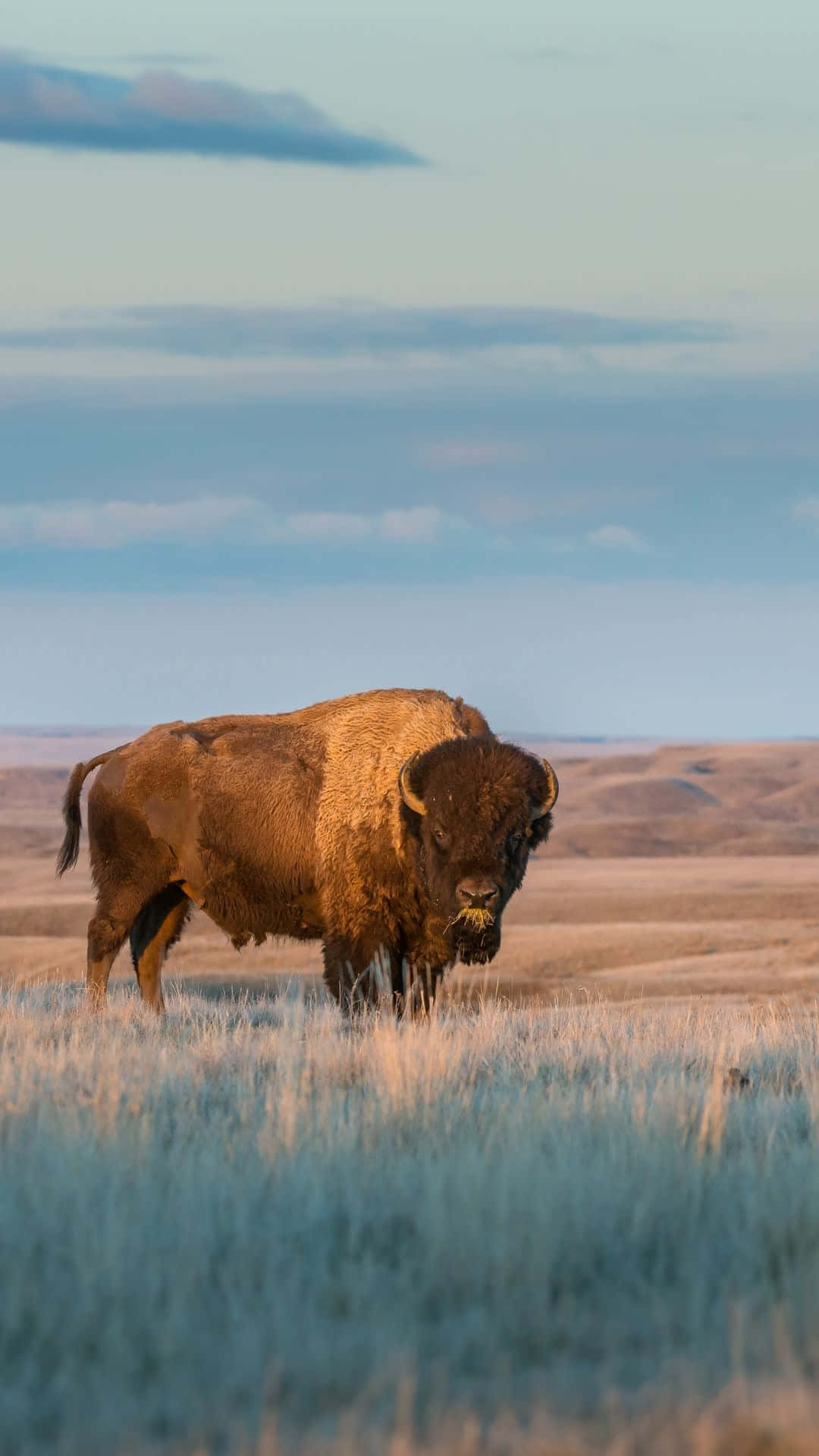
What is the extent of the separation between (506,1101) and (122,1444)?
340cm

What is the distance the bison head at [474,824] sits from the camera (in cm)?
1009

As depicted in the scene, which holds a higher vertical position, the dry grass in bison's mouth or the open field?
the dry grass in bison's mouth

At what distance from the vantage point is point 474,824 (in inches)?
400

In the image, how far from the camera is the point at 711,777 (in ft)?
323

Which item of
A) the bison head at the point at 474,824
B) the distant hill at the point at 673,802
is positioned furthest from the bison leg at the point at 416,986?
the distant hill at the point at 673,802

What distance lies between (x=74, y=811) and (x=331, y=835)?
2.68 metres

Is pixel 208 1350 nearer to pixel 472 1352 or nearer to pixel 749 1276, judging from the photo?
pixel 472 1352

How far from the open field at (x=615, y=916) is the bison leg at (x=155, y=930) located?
214cm

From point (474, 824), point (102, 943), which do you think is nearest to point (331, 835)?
point (474, 824)

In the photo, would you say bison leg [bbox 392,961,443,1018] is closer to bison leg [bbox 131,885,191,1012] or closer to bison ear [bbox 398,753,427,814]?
bison ear [bbox 398,753,427,814]

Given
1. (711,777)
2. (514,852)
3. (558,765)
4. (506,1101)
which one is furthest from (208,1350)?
(558,765)

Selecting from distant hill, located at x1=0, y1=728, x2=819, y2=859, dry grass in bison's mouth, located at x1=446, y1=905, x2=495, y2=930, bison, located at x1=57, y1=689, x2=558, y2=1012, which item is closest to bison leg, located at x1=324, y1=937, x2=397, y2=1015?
bison, located at x1=57, y1=689, x2=558, y2=1012

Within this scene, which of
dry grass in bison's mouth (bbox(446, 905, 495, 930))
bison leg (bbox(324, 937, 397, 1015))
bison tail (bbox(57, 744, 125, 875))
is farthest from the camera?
bison tail (bbox(57, 744, 125, 875))

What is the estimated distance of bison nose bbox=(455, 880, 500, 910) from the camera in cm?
994
